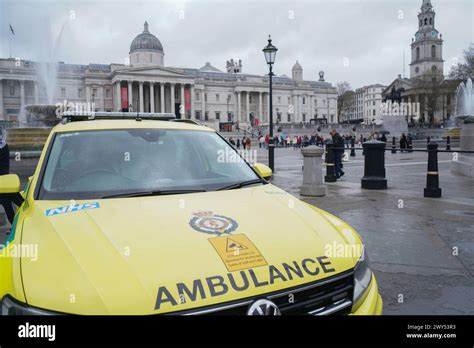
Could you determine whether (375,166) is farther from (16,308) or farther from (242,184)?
(16,308)

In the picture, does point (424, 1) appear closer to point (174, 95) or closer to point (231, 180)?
point (174, 95)

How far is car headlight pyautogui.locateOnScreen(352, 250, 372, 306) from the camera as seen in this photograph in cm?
246

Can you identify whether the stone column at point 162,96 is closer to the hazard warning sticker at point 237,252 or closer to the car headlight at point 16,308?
the hazard warning sticker at point 237,252

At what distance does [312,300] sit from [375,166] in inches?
420

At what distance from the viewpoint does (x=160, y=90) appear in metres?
107

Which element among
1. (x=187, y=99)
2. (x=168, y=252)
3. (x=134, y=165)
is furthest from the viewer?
(x=187, y=99)

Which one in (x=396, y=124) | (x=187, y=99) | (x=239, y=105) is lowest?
(x=396, y=124)

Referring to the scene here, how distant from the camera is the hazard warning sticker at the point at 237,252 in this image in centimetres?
221

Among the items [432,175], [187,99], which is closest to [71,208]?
[432,175]

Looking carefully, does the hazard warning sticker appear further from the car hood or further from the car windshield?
the car windshield

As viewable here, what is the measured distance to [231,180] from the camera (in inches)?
141

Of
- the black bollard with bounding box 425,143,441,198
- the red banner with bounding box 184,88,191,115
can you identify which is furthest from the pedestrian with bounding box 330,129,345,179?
the red banner with bounding box 184,88,191,115

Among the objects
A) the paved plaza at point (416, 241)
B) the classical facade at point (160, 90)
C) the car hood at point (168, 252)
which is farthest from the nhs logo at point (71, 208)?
the classical facade at point (160, 90)

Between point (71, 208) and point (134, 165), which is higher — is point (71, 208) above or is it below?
below
